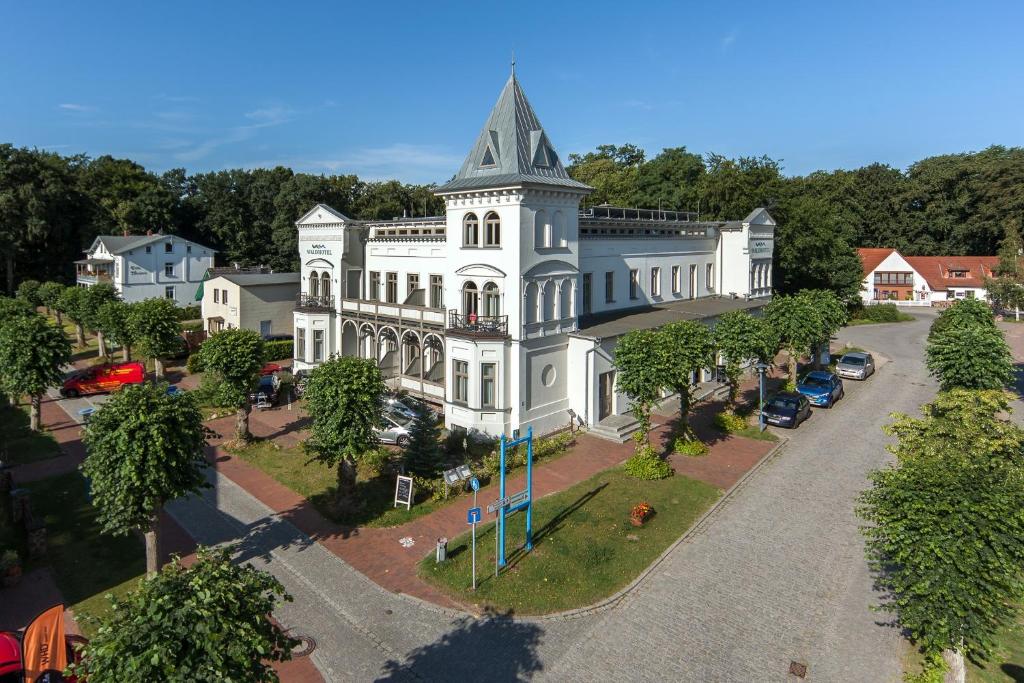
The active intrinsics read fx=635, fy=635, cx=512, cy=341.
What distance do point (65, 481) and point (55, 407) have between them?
11.9 m

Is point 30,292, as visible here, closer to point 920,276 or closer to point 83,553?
point 83,553

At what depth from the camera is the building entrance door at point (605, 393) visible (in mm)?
27125

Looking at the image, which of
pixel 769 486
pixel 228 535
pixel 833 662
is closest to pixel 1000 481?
pixel 833 662

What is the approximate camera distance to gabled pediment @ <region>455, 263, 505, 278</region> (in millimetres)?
24906

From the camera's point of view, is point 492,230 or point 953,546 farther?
point 492,230

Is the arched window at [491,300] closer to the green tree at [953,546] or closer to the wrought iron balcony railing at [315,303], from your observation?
the wrought iron balcony railing at [315,303]

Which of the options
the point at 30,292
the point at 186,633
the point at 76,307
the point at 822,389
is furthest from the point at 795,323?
the point at 30,292

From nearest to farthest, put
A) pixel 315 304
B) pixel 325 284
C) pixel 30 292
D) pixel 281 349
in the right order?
pixel 315 304, pixel 325 284, pixel 281 349, pixel 30 292

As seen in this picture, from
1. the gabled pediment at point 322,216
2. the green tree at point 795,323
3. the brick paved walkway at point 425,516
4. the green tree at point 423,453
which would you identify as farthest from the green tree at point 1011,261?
the gabled pediment at point 322,216

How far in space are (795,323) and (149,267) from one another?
49237 millimetres

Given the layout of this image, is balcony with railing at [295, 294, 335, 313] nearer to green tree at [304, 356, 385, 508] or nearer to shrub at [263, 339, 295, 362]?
shrub at [263, 339, 295, 362]

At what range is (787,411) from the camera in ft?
89.0

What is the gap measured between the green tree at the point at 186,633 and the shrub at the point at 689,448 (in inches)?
724

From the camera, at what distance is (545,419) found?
84.9 feet
